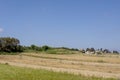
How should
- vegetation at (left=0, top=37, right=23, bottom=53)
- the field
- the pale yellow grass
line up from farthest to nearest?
vegetation at (left=0, top=37, right=23, bottom=53) < the pale yellow grass < the field

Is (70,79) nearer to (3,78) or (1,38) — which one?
(3,78)

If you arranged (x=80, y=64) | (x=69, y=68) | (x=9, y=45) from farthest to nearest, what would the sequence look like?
(x=9, y=45) → (x=80, y=64) → (x=69, y=68)

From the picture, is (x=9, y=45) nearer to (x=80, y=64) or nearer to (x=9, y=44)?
(x=9, y=44)

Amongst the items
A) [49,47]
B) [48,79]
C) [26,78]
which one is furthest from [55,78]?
[49,47]

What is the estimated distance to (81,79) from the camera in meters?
20.1

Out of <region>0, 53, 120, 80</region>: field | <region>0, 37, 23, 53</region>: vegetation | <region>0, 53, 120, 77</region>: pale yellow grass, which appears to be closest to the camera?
<region>0, 53, 120, 80</region>: field

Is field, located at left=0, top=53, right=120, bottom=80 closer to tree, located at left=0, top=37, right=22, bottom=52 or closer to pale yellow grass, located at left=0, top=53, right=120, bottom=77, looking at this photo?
pale yellow grass, located at left=0, top=53, right=120, bottom=77

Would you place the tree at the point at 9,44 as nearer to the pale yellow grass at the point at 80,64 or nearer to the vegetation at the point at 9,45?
the vegetation at the point at 9,45

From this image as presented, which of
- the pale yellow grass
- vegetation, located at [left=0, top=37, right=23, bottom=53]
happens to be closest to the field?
the pale yellow grass

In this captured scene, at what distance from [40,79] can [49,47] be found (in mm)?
121886

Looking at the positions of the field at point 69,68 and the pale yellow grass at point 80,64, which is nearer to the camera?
the field at point 69,68

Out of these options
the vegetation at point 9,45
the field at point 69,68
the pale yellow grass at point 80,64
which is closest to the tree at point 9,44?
the vegetation at point 9,45

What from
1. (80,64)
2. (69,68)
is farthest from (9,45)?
(69,68)

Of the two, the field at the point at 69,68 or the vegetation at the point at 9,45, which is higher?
the vegetation at the point at 9,45
